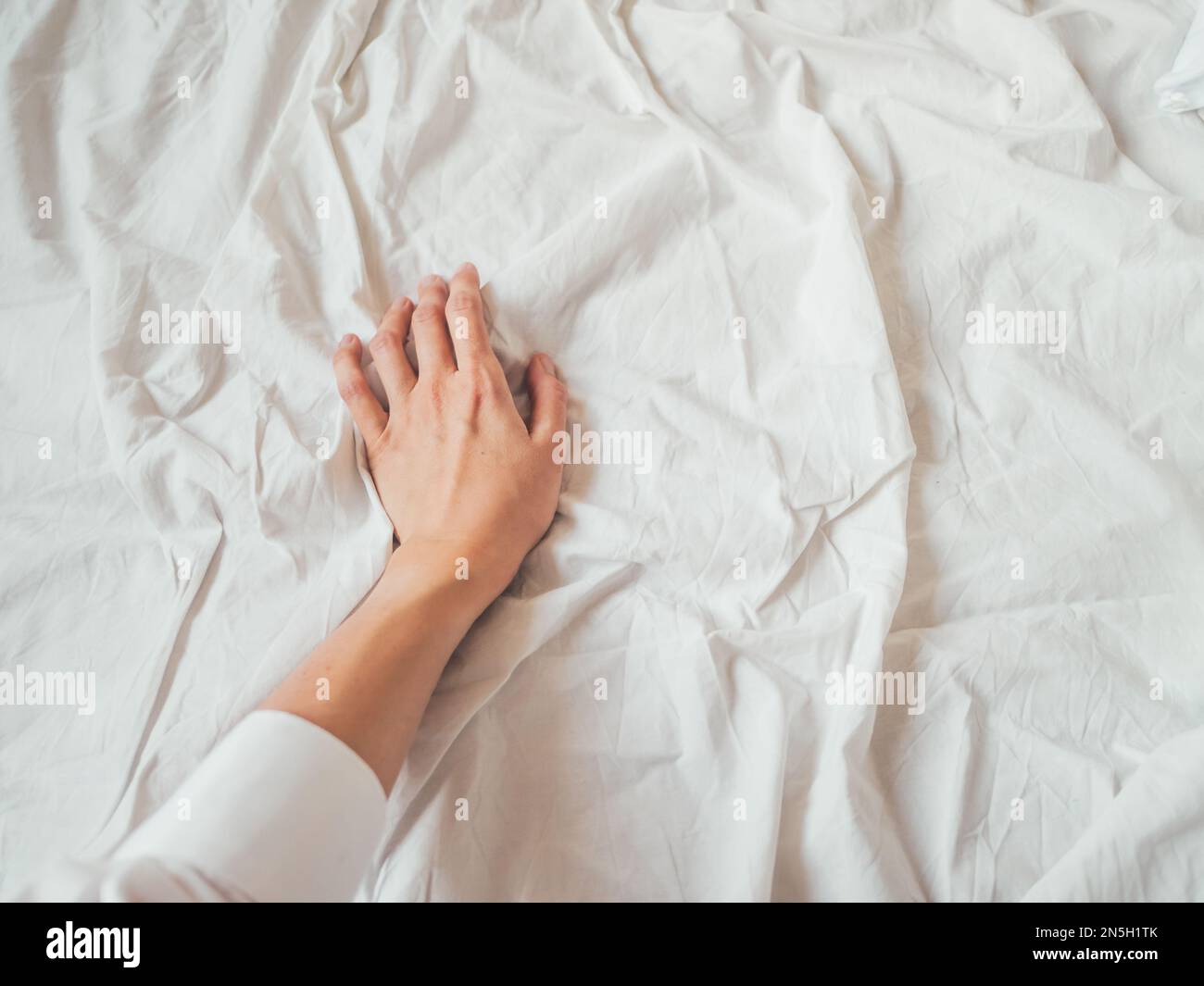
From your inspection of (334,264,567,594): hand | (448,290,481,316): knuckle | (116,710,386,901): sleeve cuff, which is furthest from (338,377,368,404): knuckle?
(116,710,386,901): sleeve cuff

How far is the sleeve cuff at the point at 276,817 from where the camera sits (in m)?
0.50

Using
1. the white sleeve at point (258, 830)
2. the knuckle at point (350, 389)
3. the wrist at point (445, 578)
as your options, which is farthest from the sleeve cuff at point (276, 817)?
the knuckle at point (350, 389)

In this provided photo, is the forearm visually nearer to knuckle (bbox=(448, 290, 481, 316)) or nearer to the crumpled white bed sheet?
the crumpled white bed sheet

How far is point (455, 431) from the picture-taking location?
767 mm

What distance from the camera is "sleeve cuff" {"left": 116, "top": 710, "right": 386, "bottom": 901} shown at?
502 mm

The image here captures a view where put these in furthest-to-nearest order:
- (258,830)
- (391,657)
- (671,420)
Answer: (671,420)
(391,657)
(258,830)

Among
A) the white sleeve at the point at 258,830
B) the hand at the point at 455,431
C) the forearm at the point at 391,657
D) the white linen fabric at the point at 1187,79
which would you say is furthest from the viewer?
the white linen fabric at the point at 1187,79

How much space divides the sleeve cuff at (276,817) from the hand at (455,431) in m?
0.20

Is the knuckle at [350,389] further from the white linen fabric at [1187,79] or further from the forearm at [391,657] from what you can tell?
the white linen fabric at [1187,79]

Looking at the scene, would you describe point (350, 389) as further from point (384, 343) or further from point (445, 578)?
point (445, 578)

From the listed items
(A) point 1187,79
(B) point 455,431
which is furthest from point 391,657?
(A) point 1187,79

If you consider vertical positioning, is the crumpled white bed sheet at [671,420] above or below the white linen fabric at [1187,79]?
below

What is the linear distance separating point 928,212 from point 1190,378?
276mm

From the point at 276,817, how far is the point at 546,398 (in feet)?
1.33
